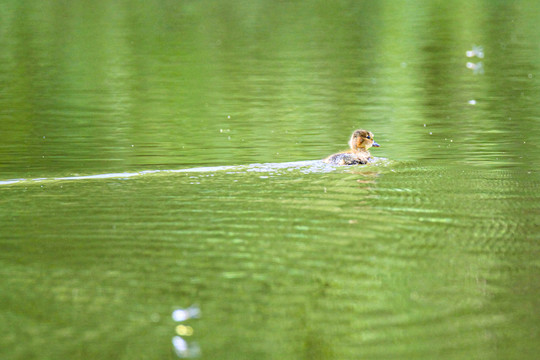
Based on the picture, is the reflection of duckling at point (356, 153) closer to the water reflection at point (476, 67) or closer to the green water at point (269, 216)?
the green water at point (269, 216)

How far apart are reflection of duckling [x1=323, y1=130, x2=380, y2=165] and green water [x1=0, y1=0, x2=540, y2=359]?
0.85 ft

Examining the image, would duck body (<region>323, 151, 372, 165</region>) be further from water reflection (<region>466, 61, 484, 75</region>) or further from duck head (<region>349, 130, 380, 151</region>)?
water reflection (<region>466, 61, 484, 75</region>)

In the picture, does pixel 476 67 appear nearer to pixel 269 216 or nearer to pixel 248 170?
pixel 248 170

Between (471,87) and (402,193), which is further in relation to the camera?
(471,87)

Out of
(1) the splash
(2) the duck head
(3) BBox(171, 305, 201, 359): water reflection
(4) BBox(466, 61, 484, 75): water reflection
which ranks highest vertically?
(3) BBox(171, 305, 201, 359): water reflection

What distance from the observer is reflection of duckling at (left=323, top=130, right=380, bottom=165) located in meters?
10.6

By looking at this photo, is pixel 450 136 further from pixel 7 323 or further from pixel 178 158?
pixel 7 323

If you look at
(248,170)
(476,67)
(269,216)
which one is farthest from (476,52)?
(269,216)

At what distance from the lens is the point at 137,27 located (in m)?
33.2

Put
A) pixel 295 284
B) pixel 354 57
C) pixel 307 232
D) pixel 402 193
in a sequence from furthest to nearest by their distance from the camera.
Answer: pixel 354 57 < pixel 402 193 < pixel 307 232 < pixel 295 284

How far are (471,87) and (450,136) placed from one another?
644cm

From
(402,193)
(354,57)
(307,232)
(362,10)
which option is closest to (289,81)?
(354,57)

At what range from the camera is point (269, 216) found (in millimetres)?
7758

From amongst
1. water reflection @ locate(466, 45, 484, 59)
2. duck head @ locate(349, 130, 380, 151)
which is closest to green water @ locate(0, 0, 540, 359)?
duck head @ locate(349, 130, 380, 151)
